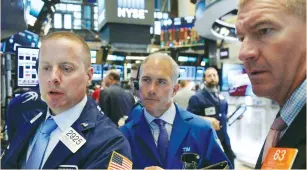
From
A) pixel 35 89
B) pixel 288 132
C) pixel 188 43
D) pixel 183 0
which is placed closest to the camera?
pixel 288 132

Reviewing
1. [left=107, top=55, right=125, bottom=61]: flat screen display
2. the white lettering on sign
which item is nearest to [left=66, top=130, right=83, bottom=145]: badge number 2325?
[left=107, top=55, right=125, bottom=61]: flat screen display

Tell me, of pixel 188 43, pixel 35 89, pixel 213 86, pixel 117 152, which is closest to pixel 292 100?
pixel 117 152

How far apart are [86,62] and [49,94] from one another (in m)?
0.21

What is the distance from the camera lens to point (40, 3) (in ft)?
10.9

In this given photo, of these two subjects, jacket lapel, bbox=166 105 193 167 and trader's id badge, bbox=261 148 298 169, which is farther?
jacket lapel, bbox=166 105 193 167

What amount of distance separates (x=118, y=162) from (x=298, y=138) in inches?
25.9

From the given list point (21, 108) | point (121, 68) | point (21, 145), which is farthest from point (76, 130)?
point (121, 68)

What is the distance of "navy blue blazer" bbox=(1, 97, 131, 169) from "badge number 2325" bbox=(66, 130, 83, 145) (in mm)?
21

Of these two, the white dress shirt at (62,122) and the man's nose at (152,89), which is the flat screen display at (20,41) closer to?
the man's nose at (152,89)

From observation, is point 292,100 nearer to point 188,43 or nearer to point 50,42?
point 50,42

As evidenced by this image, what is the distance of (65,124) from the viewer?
1395mm

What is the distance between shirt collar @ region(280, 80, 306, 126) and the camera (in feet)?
2.98

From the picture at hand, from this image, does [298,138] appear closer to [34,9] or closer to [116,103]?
[34,9]

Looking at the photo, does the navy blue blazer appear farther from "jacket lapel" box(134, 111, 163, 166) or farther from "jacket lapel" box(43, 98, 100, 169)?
"jacket lapel" box(134, 111, 163, 166)
